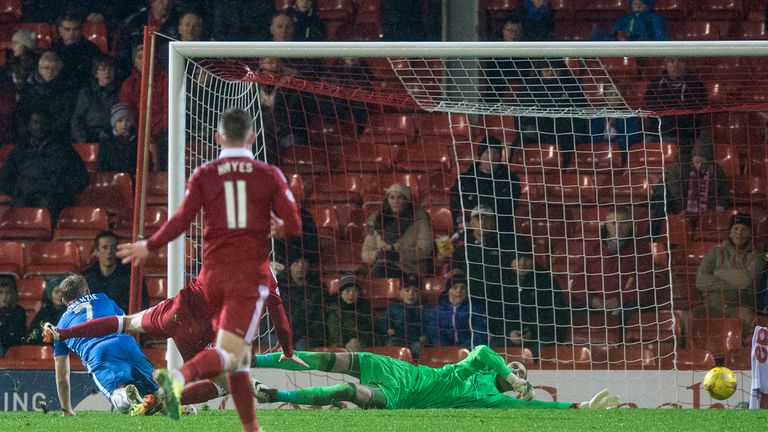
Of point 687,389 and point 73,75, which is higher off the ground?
point 73,75

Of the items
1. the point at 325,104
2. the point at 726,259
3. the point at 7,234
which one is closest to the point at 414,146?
the point at 325,104

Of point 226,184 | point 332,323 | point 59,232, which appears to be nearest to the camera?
point 226,184

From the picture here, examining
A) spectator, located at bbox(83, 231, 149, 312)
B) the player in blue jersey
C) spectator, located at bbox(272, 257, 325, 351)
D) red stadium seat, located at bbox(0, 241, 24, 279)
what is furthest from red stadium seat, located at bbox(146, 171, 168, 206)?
the player in blue jersey

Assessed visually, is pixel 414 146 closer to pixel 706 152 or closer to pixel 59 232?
pixel 706 152

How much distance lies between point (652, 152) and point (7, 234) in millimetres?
6207

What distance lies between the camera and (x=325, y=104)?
1166cm

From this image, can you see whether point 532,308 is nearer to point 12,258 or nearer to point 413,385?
point 413,385

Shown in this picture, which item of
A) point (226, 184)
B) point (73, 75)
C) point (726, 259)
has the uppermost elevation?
point (73, 75)

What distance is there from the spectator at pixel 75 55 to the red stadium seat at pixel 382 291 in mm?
3895

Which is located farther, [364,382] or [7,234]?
[7,234]

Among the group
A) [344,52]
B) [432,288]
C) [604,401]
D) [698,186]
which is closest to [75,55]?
[432,288]

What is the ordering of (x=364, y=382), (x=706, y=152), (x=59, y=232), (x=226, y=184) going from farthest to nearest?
(x=59, y=232) < (x=706, y=152) < (x=364, y=382) < (x=226, y=184)

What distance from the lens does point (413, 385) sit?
8.38m

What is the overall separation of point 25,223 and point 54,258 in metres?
0.57
